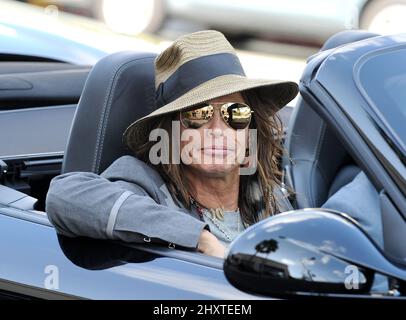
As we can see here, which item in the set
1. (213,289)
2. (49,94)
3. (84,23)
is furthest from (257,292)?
(84,23)

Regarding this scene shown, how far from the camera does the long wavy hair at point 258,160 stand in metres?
3.03

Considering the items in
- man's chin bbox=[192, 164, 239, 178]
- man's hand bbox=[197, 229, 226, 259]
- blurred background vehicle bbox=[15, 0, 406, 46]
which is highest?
blurred background vehicle bbox=[15, 0, 406, 46]

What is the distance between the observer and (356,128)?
2484mm

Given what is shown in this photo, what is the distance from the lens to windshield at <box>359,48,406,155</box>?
2.46 m

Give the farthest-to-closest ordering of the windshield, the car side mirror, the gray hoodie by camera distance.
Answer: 1. the gray hoodie
2. the windshield
3. the car side mirror

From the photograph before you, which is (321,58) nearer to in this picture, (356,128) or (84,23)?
(356,128)

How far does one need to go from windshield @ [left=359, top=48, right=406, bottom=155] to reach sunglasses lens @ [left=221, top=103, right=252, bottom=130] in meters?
0.41

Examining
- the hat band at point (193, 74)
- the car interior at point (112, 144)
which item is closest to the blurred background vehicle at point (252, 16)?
the car interior at point (112, 144)

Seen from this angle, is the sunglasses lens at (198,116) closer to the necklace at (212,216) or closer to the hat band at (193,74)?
the hat band at (193,74)

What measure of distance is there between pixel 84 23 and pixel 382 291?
29.1 ft

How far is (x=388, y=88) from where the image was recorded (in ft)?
8.43

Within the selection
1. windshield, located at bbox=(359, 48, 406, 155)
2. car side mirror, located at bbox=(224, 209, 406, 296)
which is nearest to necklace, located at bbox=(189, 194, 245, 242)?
windshield, located at bbox=(359, 48, 406, 155)

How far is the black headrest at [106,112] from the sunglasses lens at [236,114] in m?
0.36

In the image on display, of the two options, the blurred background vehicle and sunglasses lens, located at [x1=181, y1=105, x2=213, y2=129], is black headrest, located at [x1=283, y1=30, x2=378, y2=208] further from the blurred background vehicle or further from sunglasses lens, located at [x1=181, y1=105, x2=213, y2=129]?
the blurred background vehicle
